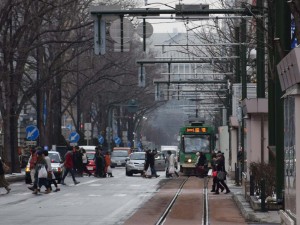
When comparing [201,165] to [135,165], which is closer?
[201,165]

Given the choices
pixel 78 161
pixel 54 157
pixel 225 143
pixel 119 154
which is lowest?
pixel 78 161

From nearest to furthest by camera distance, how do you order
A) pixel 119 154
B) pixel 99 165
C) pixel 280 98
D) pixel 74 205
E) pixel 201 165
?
pixel 280 98, pixel 74 205, pixel 99 165, pixel 201 165, pixel 119 154

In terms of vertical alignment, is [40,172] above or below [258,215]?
Result: above

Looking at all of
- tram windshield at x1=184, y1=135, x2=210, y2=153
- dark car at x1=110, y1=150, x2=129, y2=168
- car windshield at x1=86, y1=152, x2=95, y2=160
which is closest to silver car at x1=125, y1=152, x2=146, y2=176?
car windshield at x1=86, y1=152, x2=95, y2=160

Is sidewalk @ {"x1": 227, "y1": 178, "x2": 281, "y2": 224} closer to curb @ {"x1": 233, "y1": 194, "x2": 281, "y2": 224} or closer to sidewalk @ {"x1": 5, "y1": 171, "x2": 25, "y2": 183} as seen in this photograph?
curb @ {"x1": 233, "y1": 194, "x2": 281, "y2": 224}

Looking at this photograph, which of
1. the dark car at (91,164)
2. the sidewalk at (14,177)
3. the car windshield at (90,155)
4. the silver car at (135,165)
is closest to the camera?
the sidewalk at (14,177)

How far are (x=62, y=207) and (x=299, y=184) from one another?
57.8 ft

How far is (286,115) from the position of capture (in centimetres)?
1677

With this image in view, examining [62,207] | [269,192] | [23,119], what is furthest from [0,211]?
[23,119]

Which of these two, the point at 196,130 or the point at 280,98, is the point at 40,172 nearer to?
the point at 280,98

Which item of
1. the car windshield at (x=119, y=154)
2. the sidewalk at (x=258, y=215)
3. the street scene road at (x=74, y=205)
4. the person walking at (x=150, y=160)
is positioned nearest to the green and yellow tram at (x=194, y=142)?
the person walking at (x=150, y=160)

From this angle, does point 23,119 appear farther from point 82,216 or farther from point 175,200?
point 82,216

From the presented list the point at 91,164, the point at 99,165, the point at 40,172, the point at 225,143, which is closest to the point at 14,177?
the point at 99,165

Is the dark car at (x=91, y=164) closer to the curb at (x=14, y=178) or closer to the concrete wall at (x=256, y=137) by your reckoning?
the curb at (x=14, y=178)
